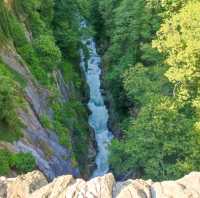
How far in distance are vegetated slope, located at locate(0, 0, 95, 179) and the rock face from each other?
16.6ft

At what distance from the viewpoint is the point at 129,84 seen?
1324 inches

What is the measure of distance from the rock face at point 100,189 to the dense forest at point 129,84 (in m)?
5.20

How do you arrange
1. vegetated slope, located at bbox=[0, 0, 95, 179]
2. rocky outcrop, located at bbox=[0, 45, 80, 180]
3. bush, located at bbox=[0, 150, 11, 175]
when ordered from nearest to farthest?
1. bush, located at bbox=[0, 150, 11, 175]
2. vegetated slope, located at bbox=[0, 0, 95, 179]
3. rocky outcrop, located at bbox=[0, 45, 80, 180]

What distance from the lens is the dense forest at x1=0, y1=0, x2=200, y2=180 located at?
2805 cm

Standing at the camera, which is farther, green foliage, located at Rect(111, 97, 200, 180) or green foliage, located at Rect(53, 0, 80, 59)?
green foliage, located at Rect(53, 0, 80, 59)

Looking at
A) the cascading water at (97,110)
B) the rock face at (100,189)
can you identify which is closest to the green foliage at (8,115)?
the rock face at (100,189)

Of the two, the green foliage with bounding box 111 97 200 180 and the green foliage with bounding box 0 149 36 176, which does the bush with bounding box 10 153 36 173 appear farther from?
the green foliage with bounding box 111 97 200 180

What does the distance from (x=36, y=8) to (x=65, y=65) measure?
519 centimetres

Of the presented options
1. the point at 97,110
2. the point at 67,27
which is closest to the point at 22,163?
the point at 97,110

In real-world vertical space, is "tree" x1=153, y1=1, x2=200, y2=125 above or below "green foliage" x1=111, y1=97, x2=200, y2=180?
above

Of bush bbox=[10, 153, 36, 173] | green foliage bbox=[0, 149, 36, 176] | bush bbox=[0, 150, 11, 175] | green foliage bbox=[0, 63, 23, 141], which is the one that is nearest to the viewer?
bush bbox=[0, 150, 11, 175]

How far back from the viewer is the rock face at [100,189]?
Result: 16.3 metres

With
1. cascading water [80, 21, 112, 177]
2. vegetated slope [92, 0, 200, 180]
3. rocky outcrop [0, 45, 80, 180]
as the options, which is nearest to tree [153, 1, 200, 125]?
vegetated slope [92, 0, 200, 180]

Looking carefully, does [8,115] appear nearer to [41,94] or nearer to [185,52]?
[41,94]
